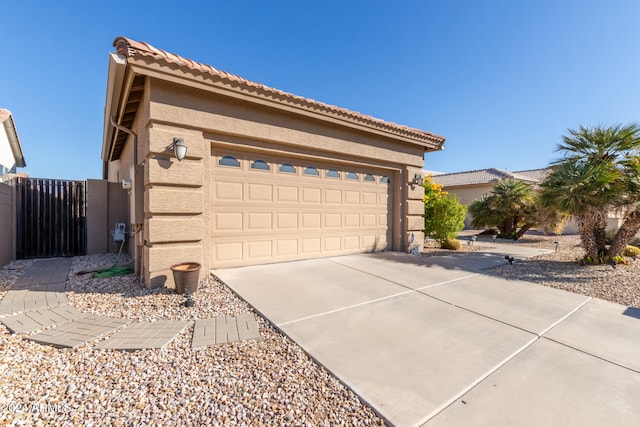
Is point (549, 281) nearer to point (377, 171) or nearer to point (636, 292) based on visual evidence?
point (636, 292)

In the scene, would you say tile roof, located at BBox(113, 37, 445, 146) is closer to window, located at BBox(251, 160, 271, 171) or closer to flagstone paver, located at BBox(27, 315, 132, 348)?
window, located at BBox(251, 160, 271, 171)

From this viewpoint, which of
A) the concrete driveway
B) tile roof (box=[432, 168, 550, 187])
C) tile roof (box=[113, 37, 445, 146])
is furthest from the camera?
tile roof (box=[432, 168, 550, 187])

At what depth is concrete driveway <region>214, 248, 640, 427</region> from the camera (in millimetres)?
1860

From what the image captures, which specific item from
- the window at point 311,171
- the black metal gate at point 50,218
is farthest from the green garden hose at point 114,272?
the window at point 311,171

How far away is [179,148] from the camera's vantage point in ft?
14.0

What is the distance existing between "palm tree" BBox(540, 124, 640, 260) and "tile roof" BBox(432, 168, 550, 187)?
1342 centimetres

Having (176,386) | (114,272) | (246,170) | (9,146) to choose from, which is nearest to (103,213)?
(114,272)

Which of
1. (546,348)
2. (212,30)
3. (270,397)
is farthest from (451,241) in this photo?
(212,30)

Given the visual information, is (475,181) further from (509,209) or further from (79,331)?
(79,331)

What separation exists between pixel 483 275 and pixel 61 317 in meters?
7.03

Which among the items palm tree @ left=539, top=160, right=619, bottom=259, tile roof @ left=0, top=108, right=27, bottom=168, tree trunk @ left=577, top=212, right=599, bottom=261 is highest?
tile roof @ left=0, top=108, right=27, bottom=168

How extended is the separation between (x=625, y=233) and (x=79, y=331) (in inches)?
403

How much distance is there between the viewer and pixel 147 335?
9.09 feet

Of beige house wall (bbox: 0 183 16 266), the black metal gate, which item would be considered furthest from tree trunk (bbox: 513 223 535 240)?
beige house wall (bbox: 0 183 16 266)
